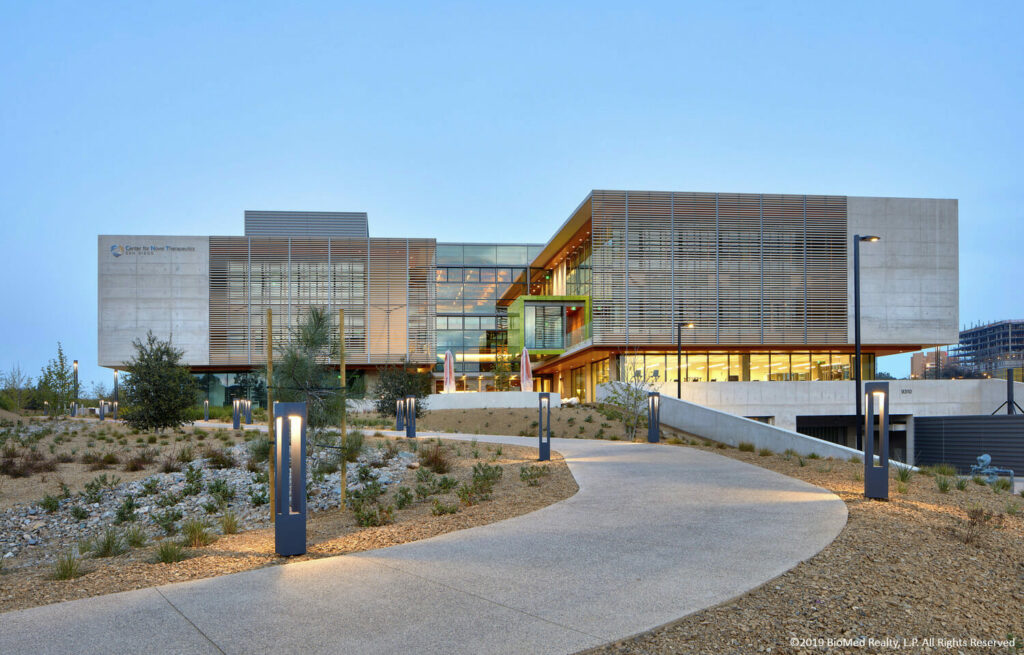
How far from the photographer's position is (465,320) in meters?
61.7

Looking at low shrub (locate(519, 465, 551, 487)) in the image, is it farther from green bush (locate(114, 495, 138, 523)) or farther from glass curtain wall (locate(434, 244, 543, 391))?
glass curtain wall (locate(434, 244, 543, 391))

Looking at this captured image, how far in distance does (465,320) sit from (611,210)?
2212 centimetres

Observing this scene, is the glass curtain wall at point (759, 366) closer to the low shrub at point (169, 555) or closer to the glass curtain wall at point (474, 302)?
the glass curtain wall at point (474, 302)

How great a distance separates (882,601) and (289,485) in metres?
5.88

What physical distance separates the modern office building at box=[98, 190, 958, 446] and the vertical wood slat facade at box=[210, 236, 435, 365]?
12cm

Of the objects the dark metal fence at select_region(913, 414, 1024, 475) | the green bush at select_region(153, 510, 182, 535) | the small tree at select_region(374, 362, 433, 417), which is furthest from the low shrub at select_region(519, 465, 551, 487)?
the small tree at select_region(374, 362, 433, 417)

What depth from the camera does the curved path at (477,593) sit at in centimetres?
479

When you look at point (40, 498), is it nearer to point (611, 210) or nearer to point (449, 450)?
point (449, 450)

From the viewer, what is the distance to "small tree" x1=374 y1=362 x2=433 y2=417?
119ft

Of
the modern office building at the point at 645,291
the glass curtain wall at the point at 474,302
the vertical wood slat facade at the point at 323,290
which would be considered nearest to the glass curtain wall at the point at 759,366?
the modern office building at the point at 645,291

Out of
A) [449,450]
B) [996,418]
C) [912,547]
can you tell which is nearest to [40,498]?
[449,450]

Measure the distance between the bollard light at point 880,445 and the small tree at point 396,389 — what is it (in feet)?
88.5

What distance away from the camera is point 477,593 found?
5840 millimetres

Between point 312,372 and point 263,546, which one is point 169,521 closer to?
point 312,372
